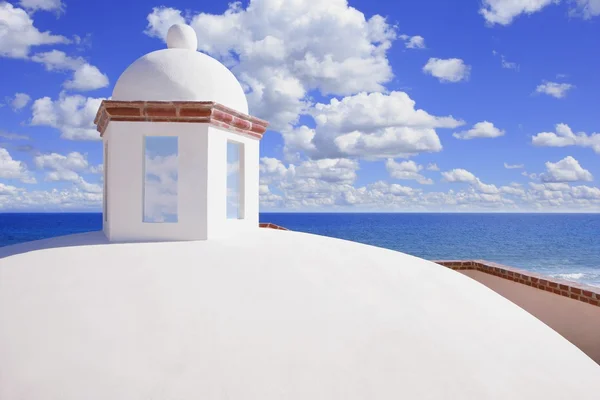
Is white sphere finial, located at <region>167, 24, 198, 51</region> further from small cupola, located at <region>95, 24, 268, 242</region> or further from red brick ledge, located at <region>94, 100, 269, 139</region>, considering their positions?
red brick ledge, located at <region>94, 100, 269, 139</region>

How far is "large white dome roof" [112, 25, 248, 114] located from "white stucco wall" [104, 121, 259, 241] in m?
0.77

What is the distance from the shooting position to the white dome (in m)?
3.43

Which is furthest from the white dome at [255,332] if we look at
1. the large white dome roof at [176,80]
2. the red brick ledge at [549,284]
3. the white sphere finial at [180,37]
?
the red brick ledge at [549,284]

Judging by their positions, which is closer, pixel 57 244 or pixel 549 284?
pixel 57 244

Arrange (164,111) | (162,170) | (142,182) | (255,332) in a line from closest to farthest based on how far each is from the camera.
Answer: (255,332) → (164,111) → (142,182) → (162,170)

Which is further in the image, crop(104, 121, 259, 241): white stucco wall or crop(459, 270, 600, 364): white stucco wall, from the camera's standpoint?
crop(459, 270, 600, 364): white stucco wall

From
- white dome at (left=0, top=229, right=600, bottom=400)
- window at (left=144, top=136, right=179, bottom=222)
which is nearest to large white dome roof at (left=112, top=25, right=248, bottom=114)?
window at (left=144, top=136, right=179, bottom=222)

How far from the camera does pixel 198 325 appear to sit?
152 inches

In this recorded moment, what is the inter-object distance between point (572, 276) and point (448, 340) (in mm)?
46877

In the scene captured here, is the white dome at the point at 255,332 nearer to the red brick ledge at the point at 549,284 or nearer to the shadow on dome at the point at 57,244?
the shadow on dome at the point at 57,244

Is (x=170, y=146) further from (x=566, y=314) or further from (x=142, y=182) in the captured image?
(x=566, y=314)

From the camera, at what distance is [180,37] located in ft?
23.0

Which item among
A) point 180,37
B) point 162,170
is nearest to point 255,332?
point 162,170

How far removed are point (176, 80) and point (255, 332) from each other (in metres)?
4.04
